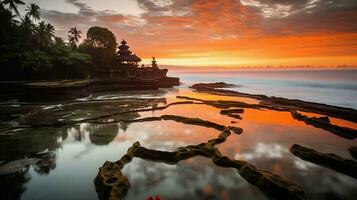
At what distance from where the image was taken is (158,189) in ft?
29.5

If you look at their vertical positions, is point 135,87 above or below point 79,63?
below

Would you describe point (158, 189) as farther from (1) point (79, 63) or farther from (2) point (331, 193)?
(1) point (79, 63)

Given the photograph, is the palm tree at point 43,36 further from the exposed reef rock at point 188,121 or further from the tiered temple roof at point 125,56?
the exposed reef rock at point 188,121

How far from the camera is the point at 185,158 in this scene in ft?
40.5

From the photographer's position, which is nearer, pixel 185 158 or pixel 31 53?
pixel 185 158

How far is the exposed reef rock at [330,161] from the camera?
11106mm

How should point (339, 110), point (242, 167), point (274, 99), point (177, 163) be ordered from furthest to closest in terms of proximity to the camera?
point (274, 99) → point (339, 110) → point (177, 163) → point (242, 167)

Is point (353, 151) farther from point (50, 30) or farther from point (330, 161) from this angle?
point (50, 30)

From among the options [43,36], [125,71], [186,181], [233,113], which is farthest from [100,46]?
[186,181]

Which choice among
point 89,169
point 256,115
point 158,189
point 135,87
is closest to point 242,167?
point 158,189

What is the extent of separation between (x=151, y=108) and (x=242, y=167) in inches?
704

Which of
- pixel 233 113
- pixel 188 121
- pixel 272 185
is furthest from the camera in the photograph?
pixel 233 113

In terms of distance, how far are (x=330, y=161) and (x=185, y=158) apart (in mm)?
7940

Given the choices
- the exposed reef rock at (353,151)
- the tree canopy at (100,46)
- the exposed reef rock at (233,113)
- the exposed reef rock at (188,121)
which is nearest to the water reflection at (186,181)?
the exposed reef rock at (188,121)
